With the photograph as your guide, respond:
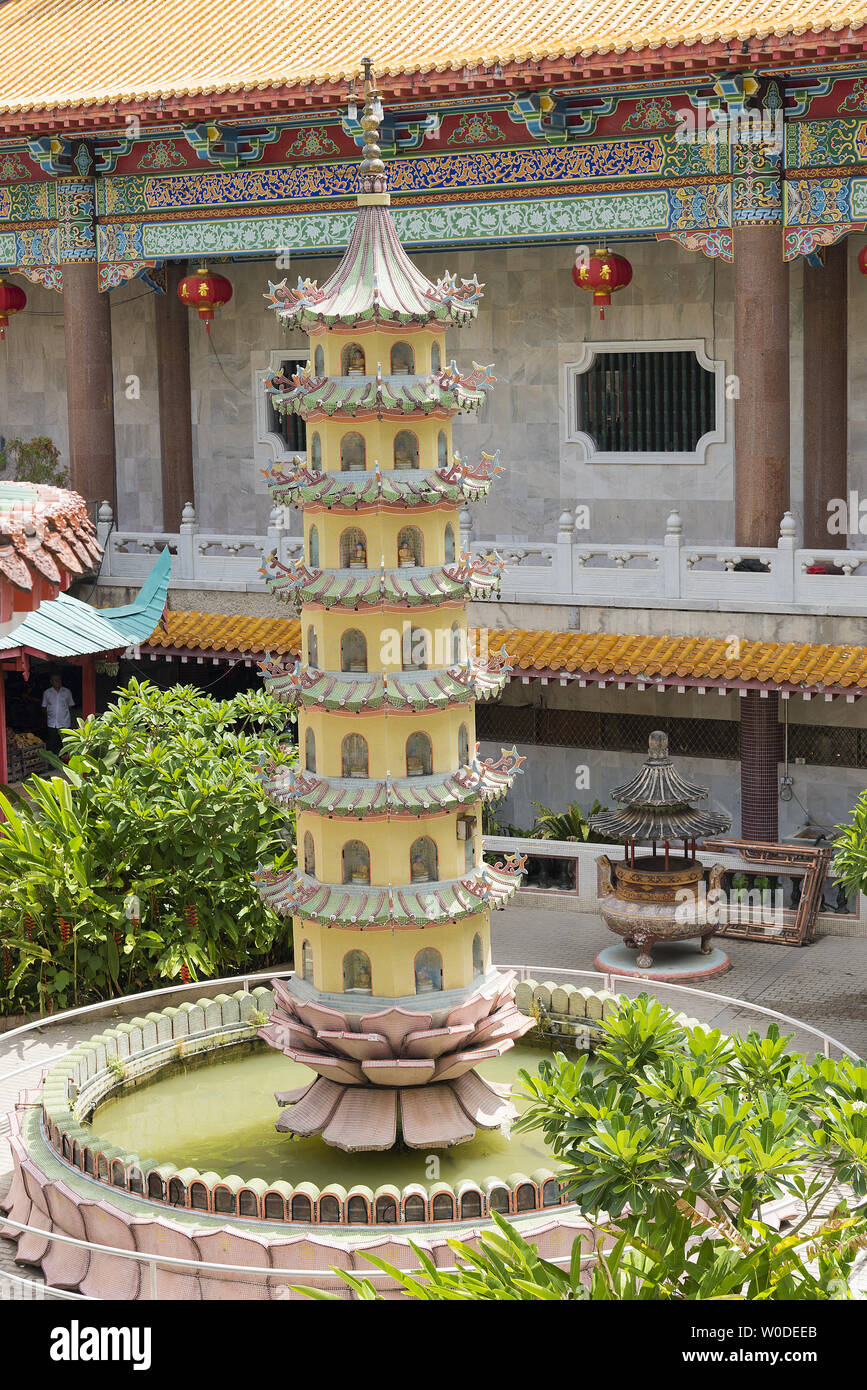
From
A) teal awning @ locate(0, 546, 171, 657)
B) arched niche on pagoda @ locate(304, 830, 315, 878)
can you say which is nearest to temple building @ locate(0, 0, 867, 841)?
teal awning @ locate(0, 546, 171, 657)

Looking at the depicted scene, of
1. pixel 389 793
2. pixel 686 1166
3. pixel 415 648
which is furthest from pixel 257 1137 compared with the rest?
pixel 686 1166

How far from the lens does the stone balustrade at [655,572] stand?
18406 mm

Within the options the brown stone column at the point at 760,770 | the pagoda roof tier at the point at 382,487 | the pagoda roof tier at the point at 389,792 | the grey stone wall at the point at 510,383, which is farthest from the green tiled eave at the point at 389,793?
the grey stone wall at the point at 510,383

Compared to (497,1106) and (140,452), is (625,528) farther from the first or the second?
(497,1106)

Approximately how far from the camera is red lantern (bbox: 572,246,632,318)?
20.4 meters

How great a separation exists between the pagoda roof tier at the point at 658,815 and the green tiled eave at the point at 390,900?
5.04 meters

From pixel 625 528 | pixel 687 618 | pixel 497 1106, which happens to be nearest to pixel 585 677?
pixel 687 618

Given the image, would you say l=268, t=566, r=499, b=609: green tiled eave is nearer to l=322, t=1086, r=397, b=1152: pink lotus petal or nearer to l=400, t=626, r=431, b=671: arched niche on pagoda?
l=400, t=626, r=431, b=671: arched niche on pagoda

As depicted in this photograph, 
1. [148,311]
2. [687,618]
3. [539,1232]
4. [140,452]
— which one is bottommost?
[539,1232]

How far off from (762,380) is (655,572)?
2.01 m

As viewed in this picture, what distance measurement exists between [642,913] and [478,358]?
877 centimetres

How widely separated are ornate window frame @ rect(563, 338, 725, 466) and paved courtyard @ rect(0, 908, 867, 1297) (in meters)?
5.85

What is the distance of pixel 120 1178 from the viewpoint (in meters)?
11.3

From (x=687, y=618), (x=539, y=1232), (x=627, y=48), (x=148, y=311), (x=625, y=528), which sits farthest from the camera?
(x=148, y=311)
